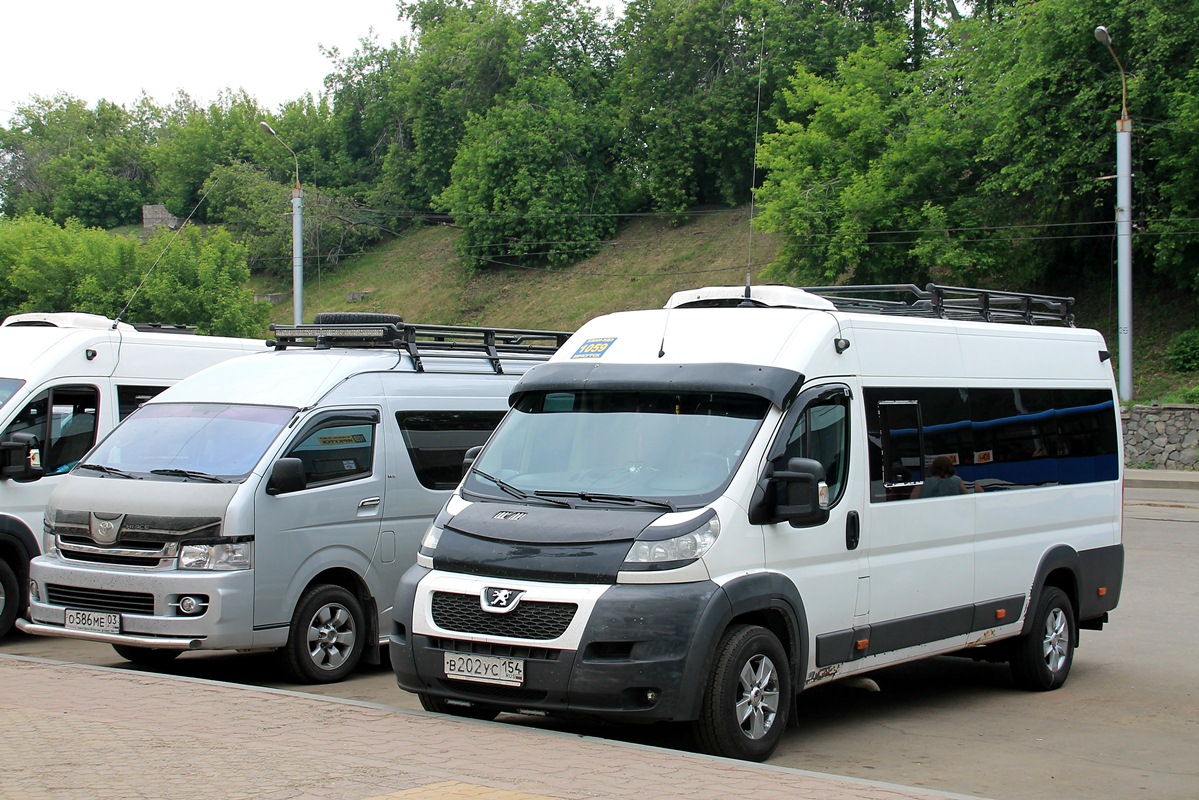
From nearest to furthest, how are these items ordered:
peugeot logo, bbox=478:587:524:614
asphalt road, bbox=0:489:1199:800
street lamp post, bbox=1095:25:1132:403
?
peugeot logo, bbox=478:587:524:614 < asphalt road, bbox=0:489:1199:800 < street lamp post, bbox=1095:25:1132:403

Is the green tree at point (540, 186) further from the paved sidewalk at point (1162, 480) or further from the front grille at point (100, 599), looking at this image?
the front grille at point (100, 599)

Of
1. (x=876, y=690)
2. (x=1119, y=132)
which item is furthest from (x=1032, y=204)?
(x=876, y=690)

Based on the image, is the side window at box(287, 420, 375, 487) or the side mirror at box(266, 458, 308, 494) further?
the side window at box(287, 420, 375, 487)

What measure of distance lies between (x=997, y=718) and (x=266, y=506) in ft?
16.8

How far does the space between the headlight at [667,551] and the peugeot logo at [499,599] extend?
23.7 inches

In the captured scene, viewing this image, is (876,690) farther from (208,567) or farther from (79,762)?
(79,762)

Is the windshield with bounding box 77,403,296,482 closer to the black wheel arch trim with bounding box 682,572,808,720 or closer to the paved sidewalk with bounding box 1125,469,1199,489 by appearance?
the black wheel arch trim with bounding box 682,572,808,720

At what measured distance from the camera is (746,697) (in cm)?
660

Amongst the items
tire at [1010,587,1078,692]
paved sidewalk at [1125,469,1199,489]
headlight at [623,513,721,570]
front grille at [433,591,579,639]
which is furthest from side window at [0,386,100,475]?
paved sidewalk at [1125,469,1199,489]

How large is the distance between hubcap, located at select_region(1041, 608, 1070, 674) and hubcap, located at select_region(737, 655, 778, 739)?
3.36 metres

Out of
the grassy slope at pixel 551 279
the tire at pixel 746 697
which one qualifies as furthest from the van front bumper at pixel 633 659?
the grassy slope at pixel 551 279

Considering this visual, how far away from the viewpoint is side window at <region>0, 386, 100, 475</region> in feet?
35.8

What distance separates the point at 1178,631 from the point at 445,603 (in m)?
7.38

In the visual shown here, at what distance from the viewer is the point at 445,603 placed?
676cm
